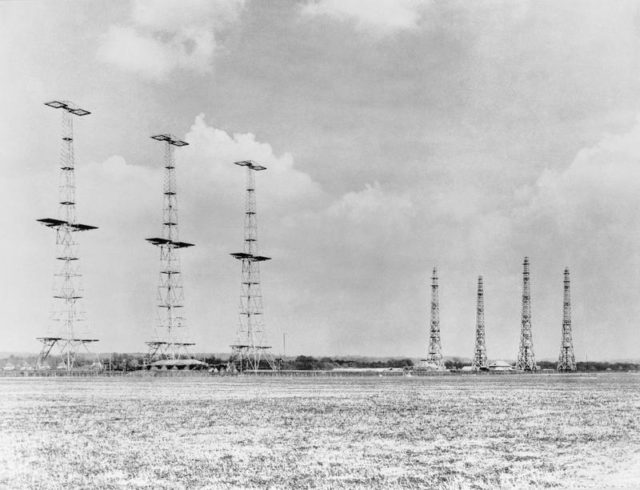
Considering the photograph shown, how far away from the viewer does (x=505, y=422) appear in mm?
29281

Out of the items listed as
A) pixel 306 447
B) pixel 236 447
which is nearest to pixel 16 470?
pixel 236 447

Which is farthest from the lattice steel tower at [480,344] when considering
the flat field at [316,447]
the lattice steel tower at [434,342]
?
the flat field at [316,447]

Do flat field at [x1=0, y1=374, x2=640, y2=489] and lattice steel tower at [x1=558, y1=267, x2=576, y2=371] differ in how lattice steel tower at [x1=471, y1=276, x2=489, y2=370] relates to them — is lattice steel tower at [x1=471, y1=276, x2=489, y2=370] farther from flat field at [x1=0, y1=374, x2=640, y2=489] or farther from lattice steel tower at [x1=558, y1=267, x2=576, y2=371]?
flat field at [x1=0, y1=374, x2=640, y2=489]

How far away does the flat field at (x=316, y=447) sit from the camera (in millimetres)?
16672

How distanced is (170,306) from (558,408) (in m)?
80.5

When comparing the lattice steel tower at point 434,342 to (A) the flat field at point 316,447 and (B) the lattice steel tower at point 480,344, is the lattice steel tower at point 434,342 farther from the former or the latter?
(A) the flat field at point 316,447

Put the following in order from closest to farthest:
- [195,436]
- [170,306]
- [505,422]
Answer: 1. [195,436]
2. [505,422]
3. [170,306]

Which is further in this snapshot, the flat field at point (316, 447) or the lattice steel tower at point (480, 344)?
the lattice steel tower at point (480, 344)

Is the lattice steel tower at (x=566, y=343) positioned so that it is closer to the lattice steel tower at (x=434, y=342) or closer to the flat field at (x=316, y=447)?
the lattice steel tower at (x=434, y=342)

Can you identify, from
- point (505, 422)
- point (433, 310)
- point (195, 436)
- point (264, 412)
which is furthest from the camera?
point (433, 310)

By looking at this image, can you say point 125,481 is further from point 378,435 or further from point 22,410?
point 22,410

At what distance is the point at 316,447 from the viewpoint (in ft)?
70.7

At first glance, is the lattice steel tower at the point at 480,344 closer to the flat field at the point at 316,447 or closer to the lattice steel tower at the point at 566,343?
the lattice steel tower at the point at 566,343

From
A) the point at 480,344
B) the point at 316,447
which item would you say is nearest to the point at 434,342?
the point at 480,344
